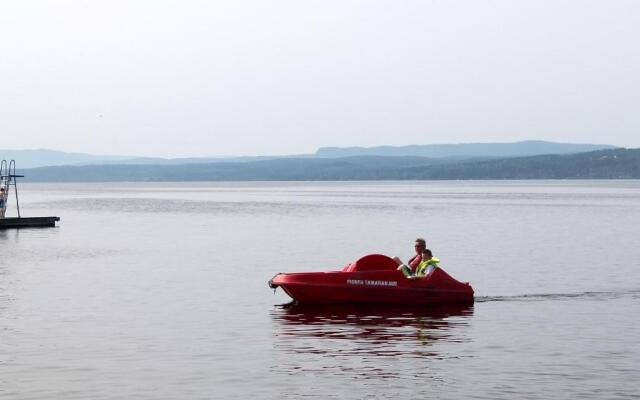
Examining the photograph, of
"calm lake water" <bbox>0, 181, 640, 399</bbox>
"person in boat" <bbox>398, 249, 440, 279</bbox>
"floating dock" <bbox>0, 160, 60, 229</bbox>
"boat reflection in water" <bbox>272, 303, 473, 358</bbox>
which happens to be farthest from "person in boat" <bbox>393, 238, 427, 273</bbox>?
"floating dock" <bbox>0, 160, 60, 229</bbox>

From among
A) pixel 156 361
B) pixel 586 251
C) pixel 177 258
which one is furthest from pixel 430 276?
pixel 586 251

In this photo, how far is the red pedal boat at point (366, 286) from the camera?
3341 cm

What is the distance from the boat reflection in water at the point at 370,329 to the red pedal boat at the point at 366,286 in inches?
11.1

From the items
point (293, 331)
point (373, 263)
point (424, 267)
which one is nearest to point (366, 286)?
point (373, 263)

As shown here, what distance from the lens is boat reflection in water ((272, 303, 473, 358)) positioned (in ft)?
85.4

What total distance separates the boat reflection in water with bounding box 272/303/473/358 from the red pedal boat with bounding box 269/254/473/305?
0.28 m

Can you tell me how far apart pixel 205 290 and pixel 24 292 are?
6085mm

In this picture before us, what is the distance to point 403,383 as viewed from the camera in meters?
22.0

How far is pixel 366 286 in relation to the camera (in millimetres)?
33375

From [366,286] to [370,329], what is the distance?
14.2 feet

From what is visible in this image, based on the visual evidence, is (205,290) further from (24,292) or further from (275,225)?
(275,225)

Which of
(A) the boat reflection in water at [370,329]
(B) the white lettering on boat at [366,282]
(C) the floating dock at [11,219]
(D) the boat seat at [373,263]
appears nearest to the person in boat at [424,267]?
(D) the boat seat at [373,263]

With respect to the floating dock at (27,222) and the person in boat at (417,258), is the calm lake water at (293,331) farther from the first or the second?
the floating dock at (27,222)

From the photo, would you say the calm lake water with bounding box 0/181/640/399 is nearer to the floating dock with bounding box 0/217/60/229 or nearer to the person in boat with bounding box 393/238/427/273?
the person in boat with bounding box 393/238/427/273
